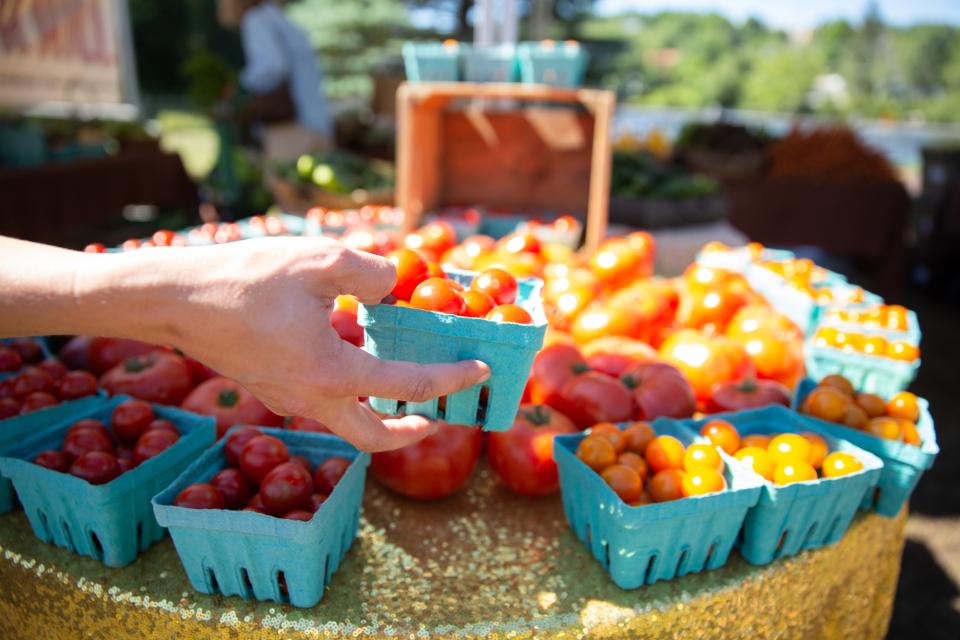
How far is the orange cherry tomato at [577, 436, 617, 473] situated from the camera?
4.78 ft

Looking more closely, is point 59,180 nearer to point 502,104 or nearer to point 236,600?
point 502,104

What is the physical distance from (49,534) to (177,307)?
838 mm

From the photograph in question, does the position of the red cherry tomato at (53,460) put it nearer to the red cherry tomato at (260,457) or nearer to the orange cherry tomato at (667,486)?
the red cherry tomato at (260,457)

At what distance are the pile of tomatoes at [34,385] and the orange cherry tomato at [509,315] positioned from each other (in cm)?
114

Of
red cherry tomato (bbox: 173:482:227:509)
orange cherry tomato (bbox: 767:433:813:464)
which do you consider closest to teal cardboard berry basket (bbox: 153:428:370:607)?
red cherry tomato (bbox: 173:482:227:509)

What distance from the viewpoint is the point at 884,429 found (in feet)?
5.41

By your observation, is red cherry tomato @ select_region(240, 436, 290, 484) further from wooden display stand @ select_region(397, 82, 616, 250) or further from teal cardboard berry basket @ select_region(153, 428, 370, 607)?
wooden display stand @ select_region(397, 82, 616, 250)

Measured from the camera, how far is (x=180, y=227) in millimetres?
5934

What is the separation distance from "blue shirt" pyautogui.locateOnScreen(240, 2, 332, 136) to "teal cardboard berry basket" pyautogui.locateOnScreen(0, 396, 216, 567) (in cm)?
506

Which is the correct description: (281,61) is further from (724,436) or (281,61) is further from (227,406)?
(724,436)

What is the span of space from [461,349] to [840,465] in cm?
93

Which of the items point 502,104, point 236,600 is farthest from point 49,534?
point 502,104

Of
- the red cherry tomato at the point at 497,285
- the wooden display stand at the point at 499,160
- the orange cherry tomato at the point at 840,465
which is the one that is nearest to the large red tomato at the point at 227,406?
the red cherry tomato at the point at 497,285

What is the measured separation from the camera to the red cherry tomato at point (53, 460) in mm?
1378
